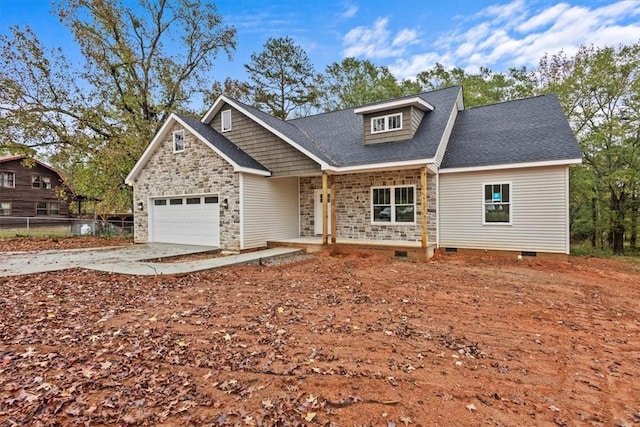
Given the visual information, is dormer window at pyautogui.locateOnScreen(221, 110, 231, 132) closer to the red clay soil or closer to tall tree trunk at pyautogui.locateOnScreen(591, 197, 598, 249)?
the red clay soil

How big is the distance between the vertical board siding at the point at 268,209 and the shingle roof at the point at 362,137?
225 centimetres

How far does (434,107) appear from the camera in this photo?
42.9 ft

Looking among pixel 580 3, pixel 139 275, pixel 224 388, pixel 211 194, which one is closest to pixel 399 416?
pixel 224 388

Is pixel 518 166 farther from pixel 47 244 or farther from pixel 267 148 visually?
pixel 47 244

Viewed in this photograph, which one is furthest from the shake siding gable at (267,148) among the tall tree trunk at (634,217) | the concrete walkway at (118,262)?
the tall tree trunk at (634,217)

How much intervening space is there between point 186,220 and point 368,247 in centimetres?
697

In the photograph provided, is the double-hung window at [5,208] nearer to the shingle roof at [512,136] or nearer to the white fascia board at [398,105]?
the white fascia board at [398,105]

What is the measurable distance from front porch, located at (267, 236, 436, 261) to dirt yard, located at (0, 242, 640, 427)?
10.9 ft

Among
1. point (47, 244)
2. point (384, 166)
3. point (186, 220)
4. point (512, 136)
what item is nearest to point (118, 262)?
point (186, 220)

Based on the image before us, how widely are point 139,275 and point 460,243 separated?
951 cm

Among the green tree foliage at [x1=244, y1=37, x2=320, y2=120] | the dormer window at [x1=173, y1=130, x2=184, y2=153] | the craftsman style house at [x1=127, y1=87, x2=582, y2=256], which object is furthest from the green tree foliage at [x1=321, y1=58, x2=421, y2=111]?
the dormer window at [x1=173, y1=130, x2=184, y2=153]

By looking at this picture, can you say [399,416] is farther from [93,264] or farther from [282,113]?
[282,113]

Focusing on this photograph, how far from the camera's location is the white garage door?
11766 millimetres

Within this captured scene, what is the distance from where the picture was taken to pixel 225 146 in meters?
12.2
